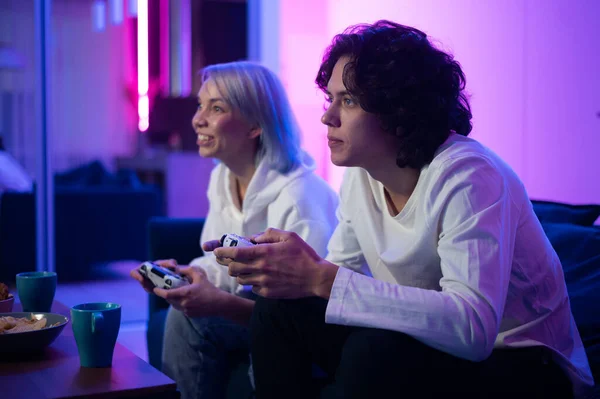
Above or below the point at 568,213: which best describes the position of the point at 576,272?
below

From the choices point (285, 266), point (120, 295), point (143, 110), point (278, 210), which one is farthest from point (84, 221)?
point (285, 266)

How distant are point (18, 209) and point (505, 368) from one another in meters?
3.81

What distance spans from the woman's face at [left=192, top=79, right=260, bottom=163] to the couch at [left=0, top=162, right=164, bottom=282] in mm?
2363

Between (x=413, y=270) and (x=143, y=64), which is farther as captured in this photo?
(x=143, y=64)

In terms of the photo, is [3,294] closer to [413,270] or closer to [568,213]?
[413,270]

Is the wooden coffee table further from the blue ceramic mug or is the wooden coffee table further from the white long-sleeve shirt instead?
the white long-sleeve shirt

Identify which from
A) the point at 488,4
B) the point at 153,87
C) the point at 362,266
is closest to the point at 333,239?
the point at 362,266

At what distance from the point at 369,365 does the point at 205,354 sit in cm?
79

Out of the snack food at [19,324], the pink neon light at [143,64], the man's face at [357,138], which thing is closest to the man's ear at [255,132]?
the man's face at [357,138]

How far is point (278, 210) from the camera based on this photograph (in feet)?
6.72

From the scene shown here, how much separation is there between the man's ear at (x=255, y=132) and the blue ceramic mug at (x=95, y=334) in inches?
39.7

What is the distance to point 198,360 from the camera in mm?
1854

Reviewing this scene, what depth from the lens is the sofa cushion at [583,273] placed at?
57.9 inches

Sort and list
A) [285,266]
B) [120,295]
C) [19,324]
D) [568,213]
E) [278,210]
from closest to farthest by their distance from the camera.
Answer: [285,266] < [19,324] < [568,213] < [278,210] < [120,295]
